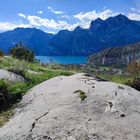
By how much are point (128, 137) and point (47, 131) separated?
198 cm

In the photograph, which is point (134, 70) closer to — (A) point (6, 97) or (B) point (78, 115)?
(A) point (6, 97)

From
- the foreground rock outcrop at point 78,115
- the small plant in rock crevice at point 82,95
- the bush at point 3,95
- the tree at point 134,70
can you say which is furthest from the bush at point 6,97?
the tree at point 134,70

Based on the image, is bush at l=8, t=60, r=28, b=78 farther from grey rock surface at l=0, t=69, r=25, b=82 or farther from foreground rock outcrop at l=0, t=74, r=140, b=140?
foreground rock outcrop at l=0, t=74, r=140, b=140

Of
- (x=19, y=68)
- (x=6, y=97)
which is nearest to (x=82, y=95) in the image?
(x=6, y=97)

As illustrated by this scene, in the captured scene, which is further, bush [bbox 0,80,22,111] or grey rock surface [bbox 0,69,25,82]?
grey rock surface [bbox 0,69,25,82]

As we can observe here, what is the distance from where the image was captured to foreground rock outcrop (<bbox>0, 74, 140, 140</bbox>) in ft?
28.7

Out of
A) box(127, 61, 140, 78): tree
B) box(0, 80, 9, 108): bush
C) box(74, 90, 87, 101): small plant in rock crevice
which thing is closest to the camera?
box(74, 90, 87, 101): small plant in rock crevice

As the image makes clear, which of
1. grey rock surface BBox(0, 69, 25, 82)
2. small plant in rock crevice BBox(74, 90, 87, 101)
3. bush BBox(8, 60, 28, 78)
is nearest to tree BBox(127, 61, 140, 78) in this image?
bush BBox(8, 60, 28, 78)

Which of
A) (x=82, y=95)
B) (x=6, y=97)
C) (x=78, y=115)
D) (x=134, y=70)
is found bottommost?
(x=6, y=97)

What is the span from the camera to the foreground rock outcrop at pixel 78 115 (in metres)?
8.76

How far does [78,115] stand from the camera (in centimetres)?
988

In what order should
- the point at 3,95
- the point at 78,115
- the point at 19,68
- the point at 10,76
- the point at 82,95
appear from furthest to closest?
the point at 19,68, the point at 10,76, the point at 3,95, the point at 82,95, the point at 78,115

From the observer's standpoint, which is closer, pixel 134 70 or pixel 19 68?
pixel 19 68

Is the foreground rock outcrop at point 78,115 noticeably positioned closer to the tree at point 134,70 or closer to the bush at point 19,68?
the bush at point 19,68
